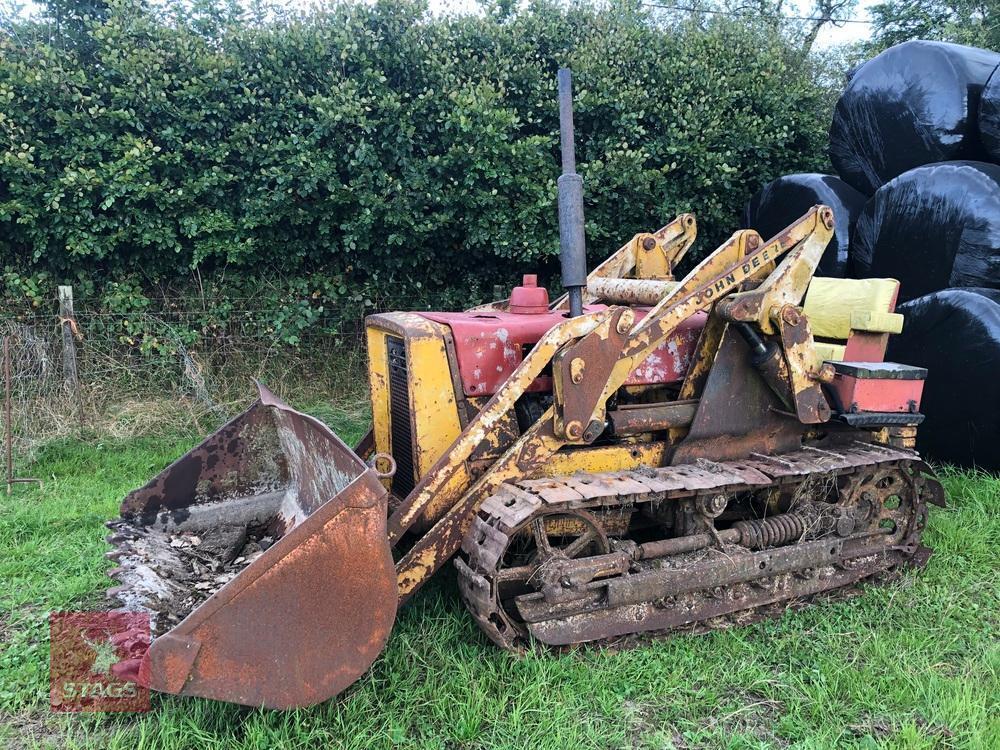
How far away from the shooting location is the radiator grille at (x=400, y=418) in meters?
3.85

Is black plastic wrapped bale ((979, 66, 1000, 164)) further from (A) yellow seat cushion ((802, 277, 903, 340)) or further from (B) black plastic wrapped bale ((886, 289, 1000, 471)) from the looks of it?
(A) yellow seat cushion ((802, 277, 903, 340))

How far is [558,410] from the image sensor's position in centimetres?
344

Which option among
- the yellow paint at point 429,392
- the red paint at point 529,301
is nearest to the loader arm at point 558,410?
the yellow paint at point 429,392

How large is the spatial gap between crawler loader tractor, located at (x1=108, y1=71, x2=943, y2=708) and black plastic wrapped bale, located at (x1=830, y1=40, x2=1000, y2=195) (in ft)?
6.53

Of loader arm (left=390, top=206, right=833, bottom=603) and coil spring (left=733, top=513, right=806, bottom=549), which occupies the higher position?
loader arm (left=390, top=206, right=833, bottom=603)

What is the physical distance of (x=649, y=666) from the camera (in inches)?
128

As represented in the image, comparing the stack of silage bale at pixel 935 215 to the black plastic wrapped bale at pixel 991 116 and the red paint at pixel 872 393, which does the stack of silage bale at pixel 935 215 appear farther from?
the red paint at pixel 872 393

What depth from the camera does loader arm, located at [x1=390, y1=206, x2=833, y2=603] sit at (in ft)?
10.8

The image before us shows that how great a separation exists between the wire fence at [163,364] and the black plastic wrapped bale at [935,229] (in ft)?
14.5

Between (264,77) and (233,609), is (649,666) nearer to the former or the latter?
(233,609)

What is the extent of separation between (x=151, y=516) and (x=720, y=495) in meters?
3.01

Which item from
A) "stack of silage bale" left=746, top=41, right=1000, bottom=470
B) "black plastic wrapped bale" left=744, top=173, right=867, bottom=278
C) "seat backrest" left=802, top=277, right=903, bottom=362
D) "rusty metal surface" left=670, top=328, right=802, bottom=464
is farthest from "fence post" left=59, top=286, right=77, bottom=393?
"stack of silage bale" left=746, top=41, right=1000, bottom=470

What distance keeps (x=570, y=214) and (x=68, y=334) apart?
5.03 metres

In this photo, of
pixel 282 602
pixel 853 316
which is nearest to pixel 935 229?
pixel 853 316
